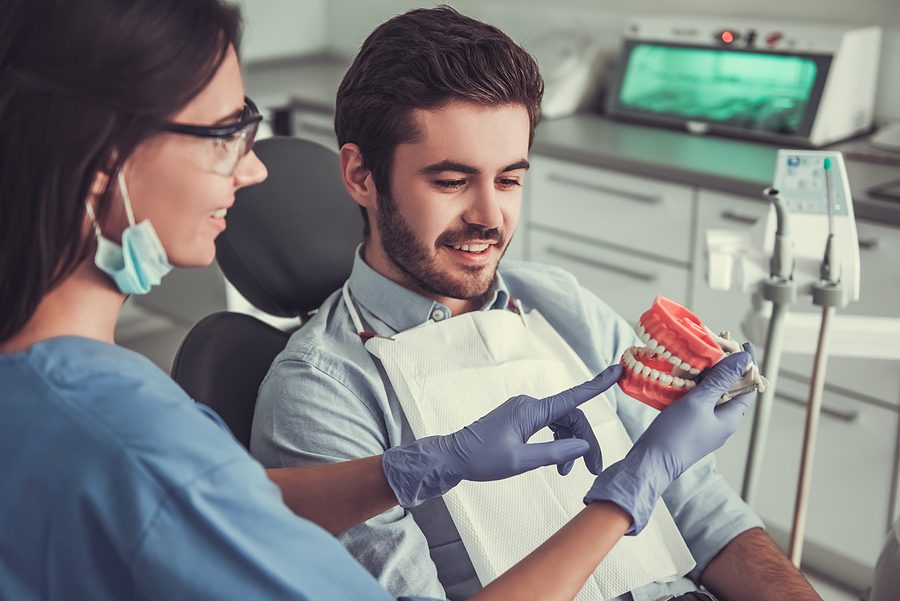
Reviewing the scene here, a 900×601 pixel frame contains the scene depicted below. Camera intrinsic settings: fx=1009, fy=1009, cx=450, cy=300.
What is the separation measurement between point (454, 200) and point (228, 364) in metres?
0.40

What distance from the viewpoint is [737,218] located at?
2496mm

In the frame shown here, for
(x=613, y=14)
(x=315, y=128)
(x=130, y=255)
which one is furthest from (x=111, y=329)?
(x=613, y=14)

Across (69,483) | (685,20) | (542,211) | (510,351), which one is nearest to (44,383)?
(69,483)

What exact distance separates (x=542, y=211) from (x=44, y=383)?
2259 millimetres

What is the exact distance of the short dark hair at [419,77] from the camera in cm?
142

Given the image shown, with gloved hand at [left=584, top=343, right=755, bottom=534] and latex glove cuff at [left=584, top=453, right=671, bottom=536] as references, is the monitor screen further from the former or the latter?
latex glove cuff at [left=584, top=453, right=671, bottom=536]

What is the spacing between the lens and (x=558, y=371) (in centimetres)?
150

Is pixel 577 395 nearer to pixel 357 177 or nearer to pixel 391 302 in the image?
pixel 391 302

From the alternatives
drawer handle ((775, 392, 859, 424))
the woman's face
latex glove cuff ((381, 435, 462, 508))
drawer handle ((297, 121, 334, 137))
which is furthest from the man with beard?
drawer handle ((297, 121, 334, 137))

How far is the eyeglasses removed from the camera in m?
0.92

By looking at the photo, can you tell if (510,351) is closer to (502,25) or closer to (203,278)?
(203,278)

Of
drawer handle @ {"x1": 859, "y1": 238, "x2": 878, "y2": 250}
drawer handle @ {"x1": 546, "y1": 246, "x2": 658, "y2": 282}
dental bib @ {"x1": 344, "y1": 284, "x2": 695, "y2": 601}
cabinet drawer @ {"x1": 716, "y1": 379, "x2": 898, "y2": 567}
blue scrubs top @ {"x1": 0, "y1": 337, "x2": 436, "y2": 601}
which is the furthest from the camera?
drawer handle @ {"x1": 546, "y1": 246, "x2": 658, "y2": 282}

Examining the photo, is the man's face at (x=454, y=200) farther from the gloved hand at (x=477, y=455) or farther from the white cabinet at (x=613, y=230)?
the white cabinet at (x=613, y=230)

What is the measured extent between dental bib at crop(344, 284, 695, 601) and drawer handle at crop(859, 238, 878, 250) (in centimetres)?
105
